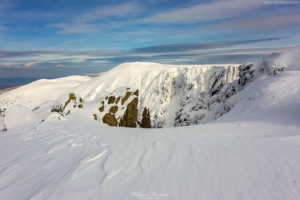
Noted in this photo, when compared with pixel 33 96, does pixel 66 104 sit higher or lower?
higher

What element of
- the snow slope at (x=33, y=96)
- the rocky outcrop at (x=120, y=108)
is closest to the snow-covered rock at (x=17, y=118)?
the rocky outcrop at (x=120, y=108)

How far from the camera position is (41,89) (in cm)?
5228

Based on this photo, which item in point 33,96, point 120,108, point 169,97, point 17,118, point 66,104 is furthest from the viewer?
point 33,96

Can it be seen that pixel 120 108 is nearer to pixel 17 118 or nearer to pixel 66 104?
pixel 66 104

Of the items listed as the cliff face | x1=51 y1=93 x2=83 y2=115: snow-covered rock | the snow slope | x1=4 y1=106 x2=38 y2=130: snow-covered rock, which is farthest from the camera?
the snow slope

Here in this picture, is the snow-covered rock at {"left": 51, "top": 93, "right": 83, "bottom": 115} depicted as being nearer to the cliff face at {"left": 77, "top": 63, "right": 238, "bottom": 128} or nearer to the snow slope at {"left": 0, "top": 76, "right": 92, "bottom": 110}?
the cliff face at {"left": 77, "top": 63, "right": 238, "bottom": 128}

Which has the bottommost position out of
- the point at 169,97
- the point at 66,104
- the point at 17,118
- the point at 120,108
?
the point at 169,97

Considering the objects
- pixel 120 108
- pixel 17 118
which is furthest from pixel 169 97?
pixel 17 118

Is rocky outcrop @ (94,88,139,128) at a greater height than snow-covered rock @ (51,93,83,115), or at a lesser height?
lesser

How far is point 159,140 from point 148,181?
7.81 feet

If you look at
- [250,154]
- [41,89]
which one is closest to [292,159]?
[250,154]

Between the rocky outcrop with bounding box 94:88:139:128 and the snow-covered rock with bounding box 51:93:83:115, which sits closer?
the snow-covered rock with bounding box 51:93:83:115

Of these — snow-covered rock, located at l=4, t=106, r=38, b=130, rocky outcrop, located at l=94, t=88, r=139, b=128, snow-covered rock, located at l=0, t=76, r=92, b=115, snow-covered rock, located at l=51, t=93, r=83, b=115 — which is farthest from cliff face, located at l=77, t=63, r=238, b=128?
snow-covered rock, located at l=0, t=76, r=92, b=115

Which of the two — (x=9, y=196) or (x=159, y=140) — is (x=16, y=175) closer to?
(x=9, y=196)
